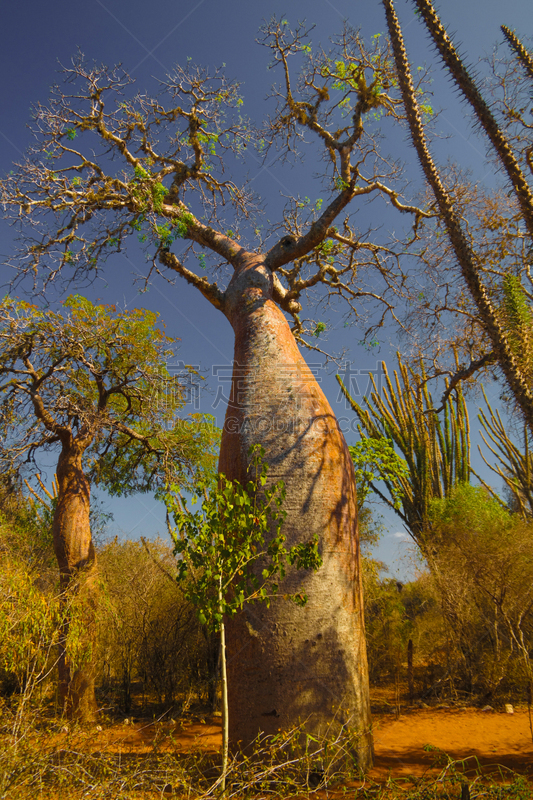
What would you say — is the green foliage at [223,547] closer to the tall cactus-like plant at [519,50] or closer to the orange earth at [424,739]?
the orange earth at [424,739]

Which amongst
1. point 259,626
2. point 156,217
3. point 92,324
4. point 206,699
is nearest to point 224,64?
point 156,217

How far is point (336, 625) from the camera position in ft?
10.3

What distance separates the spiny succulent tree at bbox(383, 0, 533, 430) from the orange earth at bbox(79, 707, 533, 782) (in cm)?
262

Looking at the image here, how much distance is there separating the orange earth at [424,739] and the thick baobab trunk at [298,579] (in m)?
0.55

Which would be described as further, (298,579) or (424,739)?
(424,739)

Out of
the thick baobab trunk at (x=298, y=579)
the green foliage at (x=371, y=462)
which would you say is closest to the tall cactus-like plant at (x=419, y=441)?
the green foliage at (x=371, y=462)

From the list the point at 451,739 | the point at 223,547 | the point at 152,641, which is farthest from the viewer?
the point at 152,641

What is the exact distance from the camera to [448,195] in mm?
4602

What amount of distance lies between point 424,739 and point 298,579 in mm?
2274

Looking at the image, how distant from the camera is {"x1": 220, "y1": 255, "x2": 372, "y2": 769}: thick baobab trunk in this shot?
2943mm

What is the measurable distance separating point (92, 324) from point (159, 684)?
4843mm

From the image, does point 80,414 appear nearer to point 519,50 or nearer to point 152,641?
point 152,641

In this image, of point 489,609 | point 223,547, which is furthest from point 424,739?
point 223,547

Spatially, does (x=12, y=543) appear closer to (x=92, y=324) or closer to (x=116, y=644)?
(x=116, y=644)
